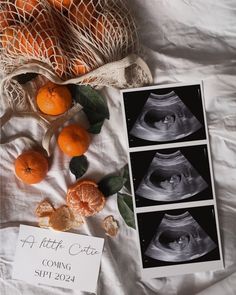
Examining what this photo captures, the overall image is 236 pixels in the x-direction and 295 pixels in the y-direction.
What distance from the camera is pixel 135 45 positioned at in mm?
737

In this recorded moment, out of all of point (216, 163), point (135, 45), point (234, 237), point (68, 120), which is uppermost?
point (135, 45)

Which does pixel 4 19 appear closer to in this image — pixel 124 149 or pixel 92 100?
pixel 92 100

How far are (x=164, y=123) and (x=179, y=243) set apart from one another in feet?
0.77

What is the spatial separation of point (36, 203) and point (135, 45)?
356mm

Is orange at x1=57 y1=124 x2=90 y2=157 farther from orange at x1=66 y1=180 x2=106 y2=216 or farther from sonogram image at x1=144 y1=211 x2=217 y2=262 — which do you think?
sonogram image at x1=144 y1=211 x2=217 y2=262

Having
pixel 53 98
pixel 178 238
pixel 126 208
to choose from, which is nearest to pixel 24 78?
pixel 53 98

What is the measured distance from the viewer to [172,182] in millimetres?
766

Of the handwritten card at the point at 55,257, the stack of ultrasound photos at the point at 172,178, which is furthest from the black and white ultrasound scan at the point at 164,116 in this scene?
the handwritten card at the point at 55,257

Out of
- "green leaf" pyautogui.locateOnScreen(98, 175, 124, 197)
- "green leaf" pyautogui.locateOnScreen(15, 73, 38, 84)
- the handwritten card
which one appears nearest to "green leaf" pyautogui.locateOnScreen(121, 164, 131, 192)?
"green leaf" pyautogui.locateOnScreen(98, 175, 124, 197)

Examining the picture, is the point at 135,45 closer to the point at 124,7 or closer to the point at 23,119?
the point at 124,7

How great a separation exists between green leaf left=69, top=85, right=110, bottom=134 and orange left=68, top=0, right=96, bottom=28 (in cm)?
13

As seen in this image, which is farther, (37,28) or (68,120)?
(68,120)

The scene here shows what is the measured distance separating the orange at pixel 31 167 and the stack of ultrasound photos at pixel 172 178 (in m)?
0.17

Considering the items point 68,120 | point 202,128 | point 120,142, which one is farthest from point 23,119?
point 202,128
